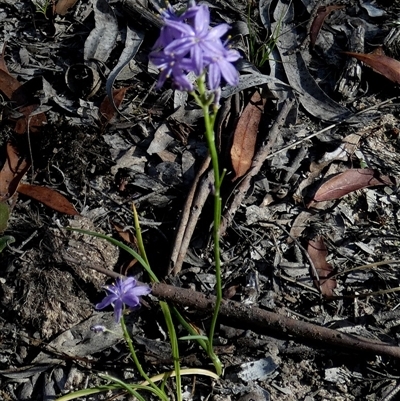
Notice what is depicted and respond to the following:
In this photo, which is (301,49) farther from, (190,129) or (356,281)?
(356,281)

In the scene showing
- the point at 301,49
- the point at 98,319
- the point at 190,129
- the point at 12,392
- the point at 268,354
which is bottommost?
the point at 12,392

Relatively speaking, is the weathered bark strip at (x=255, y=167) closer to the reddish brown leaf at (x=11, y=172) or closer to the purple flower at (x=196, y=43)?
the reddish brown leaf at (x=11, y=172)

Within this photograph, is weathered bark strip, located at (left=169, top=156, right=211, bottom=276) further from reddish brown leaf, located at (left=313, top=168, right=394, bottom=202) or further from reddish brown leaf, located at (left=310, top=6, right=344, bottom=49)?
reddish brown leaf, located at (left=310, top=6, right=344, bottom=49)

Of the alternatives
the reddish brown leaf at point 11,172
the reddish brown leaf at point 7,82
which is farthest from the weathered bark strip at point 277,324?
the reddish brown leaf at point 7,82

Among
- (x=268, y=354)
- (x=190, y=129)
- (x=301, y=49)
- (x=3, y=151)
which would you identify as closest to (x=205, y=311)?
(x=268, y=354)

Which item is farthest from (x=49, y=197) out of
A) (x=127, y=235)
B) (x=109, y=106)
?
(x=109, y=106)

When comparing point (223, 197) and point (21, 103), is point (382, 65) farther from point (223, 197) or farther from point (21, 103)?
point (21, 103)

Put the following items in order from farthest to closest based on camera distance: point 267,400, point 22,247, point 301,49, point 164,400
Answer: point 301,49
point 22,247
point 267,400
point 164,400
